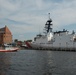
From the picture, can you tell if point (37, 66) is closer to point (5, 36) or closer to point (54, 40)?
point (54, 40)

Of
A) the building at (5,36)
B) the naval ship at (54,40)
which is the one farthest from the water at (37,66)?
the building at (5,36)

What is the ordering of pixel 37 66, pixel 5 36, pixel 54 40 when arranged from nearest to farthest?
pixel 37 66 < pixel 54 40 < pixel 5 36

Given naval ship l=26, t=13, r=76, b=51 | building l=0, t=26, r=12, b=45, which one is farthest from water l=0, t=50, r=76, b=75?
building l=0, t=26, r=12, b=45

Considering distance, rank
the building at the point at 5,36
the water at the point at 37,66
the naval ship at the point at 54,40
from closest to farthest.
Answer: the water at the point at 37,66 → the naval ship at the point at 54,40 → the building at the point at 5,36

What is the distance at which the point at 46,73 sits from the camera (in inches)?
1178

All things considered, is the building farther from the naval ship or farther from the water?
the water

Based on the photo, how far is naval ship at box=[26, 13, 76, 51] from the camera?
114375 millimetres

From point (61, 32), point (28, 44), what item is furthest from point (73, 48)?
point (28, 44)

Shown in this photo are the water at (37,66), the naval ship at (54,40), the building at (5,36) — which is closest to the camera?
the water at (37,66)

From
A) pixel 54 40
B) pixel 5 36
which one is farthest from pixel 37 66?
pixel 5 36

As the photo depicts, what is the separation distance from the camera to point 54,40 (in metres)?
123

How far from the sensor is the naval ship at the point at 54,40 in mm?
114375

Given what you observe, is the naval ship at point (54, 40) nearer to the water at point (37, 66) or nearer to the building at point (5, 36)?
the building at point (5, 36)

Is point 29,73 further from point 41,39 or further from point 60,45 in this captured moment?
point 41,39
